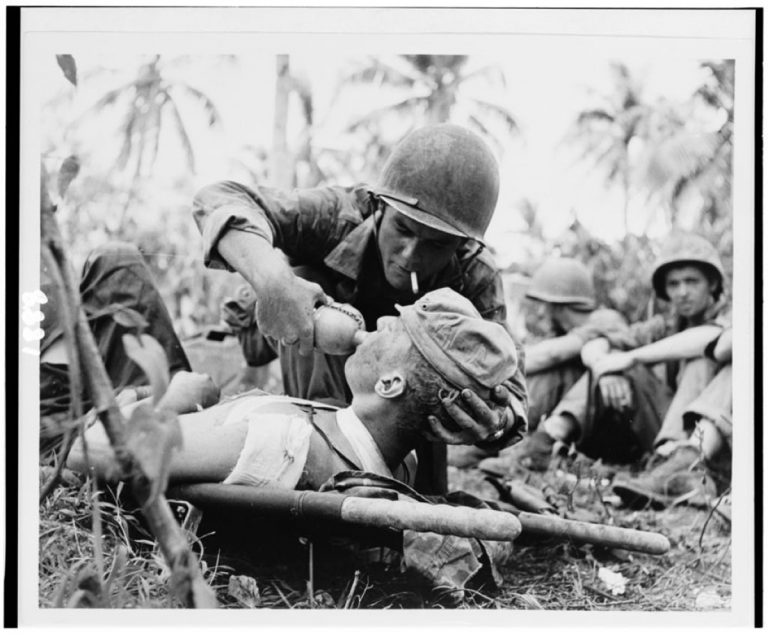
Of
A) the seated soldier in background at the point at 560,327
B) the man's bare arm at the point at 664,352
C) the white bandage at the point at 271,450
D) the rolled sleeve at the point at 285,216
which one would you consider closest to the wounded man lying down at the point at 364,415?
the white bandage at the point at 271,450

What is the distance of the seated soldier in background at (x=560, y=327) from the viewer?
24.5ft

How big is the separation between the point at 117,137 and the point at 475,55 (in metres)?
1.41

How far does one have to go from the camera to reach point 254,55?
4.99 m

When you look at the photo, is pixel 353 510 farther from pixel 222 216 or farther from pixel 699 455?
pixel 699 455

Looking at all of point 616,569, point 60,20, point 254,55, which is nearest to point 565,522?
point 616,569

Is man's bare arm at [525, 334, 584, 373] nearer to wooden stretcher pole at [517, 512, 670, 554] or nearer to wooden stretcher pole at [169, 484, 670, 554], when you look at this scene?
wooden stretcher pole at [517, 512, 670, 554]

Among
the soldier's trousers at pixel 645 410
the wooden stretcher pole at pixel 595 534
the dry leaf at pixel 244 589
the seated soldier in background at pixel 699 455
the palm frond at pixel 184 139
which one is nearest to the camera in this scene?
the dry leaf at pixel 244 589

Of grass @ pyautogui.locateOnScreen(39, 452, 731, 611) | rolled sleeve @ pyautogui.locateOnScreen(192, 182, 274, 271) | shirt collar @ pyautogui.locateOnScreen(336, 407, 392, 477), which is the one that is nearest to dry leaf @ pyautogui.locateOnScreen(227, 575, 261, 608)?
grass @ pyautogui.locateOnScreen(39, 452, 731, 611)

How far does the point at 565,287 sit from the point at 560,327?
0.24 meters

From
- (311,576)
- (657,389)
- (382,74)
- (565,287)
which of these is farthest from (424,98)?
(565,287)

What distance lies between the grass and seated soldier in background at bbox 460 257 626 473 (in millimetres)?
2336

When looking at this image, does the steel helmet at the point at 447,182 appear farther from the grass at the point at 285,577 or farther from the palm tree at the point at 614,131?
the grass at the point at 285,577

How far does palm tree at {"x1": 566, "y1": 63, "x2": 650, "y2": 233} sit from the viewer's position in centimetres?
550

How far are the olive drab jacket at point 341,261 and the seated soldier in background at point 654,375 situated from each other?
140 centimetres
